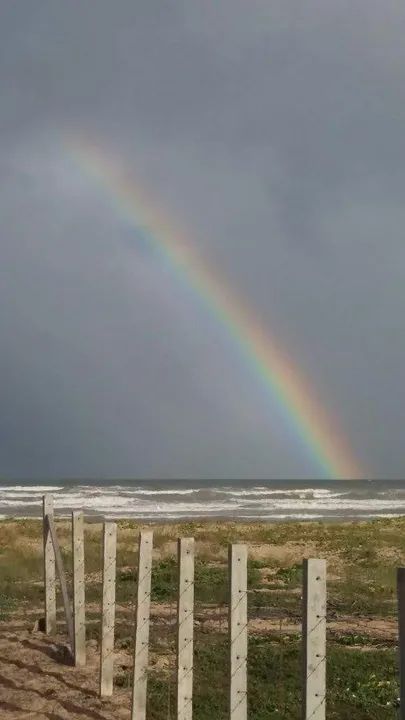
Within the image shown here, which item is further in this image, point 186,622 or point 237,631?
point 186,622

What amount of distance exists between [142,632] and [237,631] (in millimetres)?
2455

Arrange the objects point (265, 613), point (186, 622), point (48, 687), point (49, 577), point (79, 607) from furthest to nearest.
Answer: point (265, 613) < point (49, 577) < point (79, 607) < point (48, 687) < point (186, 622)

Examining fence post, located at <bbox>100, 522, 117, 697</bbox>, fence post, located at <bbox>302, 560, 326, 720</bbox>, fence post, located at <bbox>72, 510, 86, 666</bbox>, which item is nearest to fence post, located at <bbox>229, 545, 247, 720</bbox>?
fence post, located at <bbox>302, 560, 326, 720</bbox>

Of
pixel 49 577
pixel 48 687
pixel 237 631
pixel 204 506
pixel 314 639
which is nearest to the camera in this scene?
pixel 314 639

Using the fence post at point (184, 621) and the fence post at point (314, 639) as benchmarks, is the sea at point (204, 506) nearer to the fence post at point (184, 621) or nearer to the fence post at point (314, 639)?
the fence post at point (184, 621)

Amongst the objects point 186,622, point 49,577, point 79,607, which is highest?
point 186,622

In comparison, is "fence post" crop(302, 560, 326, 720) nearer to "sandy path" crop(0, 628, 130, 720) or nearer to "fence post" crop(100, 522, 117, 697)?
"sandy path" crop(0, 628, 130, 720)

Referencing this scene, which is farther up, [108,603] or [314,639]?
[314,639]

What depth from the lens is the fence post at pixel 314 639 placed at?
17.5 feet

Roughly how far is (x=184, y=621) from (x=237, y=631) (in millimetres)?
1195

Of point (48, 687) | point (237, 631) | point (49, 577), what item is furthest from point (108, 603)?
point (237, 631)

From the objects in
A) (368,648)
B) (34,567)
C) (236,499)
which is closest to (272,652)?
(368,648)

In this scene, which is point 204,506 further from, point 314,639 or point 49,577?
point 314,639

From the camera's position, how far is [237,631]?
627 cm
